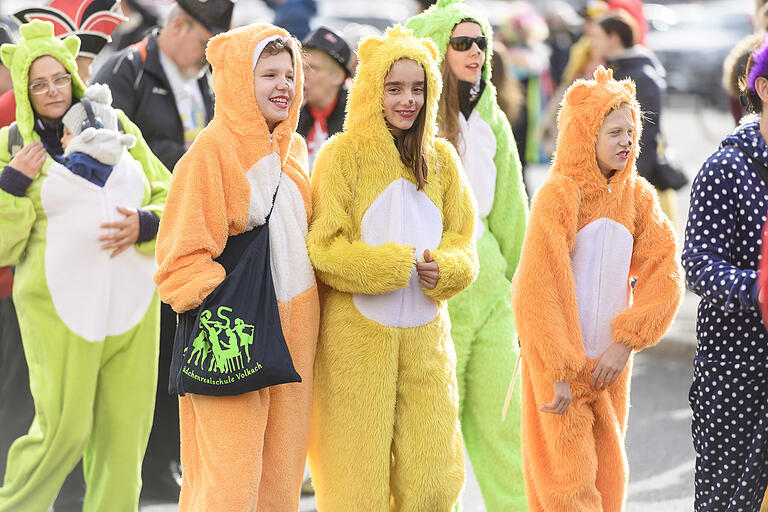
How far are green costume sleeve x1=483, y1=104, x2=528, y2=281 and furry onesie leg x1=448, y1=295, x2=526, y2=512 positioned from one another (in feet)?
1.03

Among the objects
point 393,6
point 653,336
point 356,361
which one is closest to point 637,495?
point 653,336

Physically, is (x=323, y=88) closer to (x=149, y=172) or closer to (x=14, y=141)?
(x=149, y=172)

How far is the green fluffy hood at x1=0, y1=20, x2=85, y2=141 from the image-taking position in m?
5.16

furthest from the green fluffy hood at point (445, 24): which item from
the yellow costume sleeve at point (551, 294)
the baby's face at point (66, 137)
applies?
the baby's face at point (66, 137)

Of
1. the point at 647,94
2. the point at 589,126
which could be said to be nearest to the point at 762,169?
the point at 589,126

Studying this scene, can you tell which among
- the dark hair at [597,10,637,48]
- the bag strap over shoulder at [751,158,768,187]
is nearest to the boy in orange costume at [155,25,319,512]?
the bag strap over shoulder at [751,158,768,187]

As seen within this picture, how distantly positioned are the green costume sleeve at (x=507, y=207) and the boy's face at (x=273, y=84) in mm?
→ 1302

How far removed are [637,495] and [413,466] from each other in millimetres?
2394

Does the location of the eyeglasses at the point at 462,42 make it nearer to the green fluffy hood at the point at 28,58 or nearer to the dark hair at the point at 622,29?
the green fluffy hood at the point at 28,58

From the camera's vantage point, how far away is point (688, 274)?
4.40 meters

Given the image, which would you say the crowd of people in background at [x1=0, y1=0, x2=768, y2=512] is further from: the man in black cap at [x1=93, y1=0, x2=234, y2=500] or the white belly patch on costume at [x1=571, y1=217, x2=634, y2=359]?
the man in black cap at [x1=93, y1=0, x2=234, y2=500]

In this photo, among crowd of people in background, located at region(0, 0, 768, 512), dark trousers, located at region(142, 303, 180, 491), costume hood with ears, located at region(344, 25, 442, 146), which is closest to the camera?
crowd of people in background, located at region(0, 0, 768, 512)

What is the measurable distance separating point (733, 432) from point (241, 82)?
2.10 m

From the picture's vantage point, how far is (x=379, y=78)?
14.9ft
